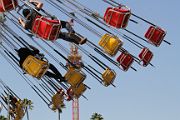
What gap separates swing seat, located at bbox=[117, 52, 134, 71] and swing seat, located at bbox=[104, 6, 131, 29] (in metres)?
1.87

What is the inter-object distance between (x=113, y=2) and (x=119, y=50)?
6.39 feet

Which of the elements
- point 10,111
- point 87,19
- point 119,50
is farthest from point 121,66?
point 10,111

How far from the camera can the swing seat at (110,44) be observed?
17328mm

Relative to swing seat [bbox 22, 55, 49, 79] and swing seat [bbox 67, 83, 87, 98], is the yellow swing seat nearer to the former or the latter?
swing seat [bbox 67, 83, 87, 98]

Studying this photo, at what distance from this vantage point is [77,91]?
61.5 ft

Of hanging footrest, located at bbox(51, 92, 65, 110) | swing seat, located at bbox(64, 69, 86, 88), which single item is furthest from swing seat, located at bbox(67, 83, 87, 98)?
swing seat, located at bbox(64, 69, 86, 88)

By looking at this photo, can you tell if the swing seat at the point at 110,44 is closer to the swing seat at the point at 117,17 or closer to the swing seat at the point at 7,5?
the swing seat at the point at 117,17

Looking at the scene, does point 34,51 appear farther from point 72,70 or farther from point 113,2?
point 113,2

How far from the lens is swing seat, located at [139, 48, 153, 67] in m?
19.0

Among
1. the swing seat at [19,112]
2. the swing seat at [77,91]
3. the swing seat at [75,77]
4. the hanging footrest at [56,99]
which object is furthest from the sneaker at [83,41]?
the swing seat at [19,112]

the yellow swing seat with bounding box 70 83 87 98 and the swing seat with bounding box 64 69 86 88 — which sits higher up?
the swing seat with bounding box 64 69 86 88

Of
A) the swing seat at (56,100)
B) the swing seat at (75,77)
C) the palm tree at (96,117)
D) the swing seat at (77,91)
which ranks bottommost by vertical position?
the palm tree at (96,117)

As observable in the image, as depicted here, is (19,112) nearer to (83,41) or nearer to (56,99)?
(56,99)

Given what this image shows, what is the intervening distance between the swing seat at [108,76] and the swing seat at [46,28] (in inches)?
148
